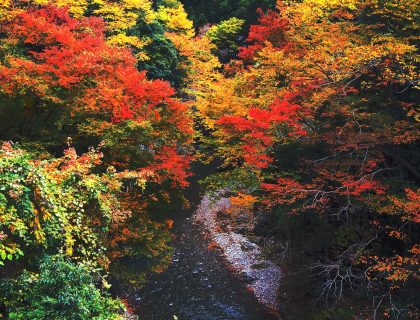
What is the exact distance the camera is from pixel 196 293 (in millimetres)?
14328

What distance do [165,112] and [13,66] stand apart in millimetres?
5430

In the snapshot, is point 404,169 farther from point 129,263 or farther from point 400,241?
point 129,263

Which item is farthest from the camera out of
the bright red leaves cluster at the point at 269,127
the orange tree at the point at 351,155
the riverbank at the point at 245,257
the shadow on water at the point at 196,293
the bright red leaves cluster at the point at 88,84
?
the riverbank at the point at 245,257

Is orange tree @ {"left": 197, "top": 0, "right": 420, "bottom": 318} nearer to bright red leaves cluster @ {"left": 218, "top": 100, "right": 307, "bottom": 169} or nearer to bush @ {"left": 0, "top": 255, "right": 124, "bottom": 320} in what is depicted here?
bright red leaves cluster @ {"left": 218, "top": 100, "right": 307, "bottom": 169}

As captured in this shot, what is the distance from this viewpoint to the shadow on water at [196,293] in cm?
1311

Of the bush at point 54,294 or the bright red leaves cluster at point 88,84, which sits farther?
the bright red leaves cluster at point 88,84

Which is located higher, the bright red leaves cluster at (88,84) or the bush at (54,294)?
the bright red leaves cluster at (88,84)

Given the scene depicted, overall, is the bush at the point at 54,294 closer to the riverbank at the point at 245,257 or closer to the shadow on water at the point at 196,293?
the shadow on water at the point at 196,293

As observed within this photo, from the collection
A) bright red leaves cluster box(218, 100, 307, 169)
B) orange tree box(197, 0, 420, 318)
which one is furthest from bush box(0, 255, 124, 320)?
bright red leaves cluster box(218, 100, 307, 169)

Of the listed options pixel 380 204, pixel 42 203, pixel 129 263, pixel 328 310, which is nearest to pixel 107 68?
pixel 129 263

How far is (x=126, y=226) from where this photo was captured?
11508 mm

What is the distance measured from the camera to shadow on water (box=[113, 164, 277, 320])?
13109 mm

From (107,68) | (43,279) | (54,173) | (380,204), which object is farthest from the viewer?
(107,68)

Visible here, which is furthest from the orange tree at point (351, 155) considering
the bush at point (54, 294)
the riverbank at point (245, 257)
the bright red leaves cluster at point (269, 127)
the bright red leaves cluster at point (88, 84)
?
the bush at point (54, 294)
